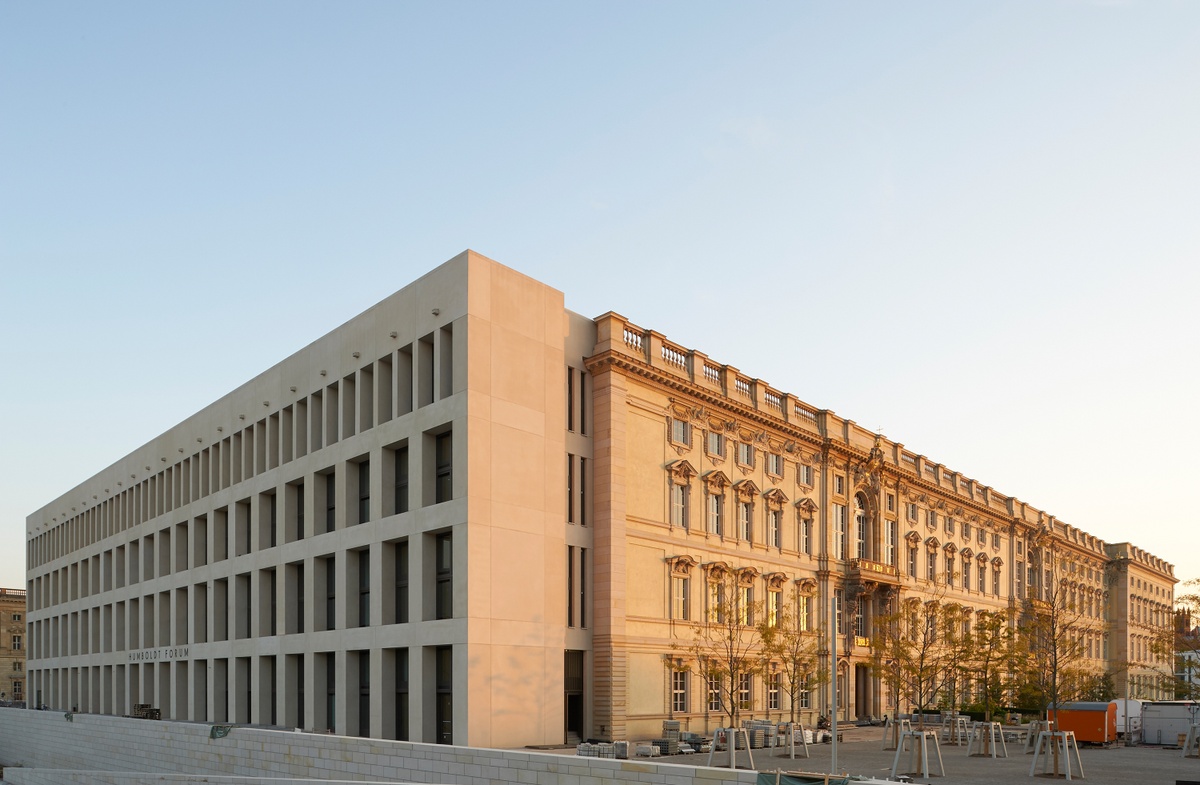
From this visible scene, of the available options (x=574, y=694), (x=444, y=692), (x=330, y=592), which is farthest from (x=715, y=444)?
(x=330, y=592)

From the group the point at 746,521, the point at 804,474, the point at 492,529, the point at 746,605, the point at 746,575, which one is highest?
the point at 804,474

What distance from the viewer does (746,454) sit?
56.9 metres

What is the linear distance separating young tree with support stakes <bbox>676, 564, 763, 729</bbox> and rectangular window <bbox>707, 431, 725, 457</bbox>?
545cm

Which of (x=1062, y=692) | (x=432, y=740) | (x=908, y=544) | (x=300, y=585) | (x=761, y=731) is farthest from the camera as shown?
(x=908, y=544)

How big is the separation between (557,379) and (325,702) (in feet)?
60.3

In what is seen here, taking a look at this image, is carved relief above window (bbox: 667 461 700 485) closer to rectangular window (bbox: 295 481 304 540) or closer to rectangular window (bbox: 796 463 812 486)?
rectangular window (bbox: 796 463 812 486)

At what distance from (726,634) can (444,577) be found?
15.5 meters

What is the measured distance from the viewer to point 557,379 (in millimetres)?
47500

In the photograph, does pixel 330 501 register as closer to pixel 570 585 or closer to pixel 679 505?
pixel 570 585

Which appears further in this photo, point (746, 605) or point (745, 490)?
point (745, 490)

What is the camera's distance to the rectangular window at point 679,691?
5022 centimetres

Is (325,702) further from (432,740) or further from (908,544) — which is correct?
(908,544)

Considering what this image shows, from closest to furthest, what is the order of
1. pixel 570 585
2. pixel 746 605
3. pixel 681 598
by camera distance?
pixel 570 585, pixel 681 598, pixel 746 605

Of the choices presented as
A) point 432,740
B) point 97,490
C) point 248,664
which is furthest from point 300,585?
point 97,490
